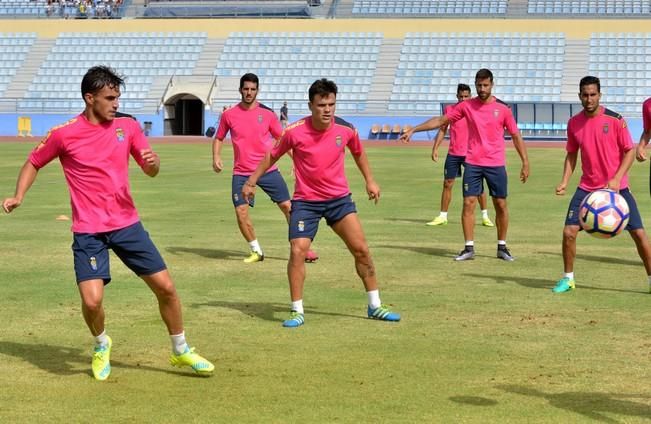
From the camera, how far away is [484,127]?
1468 cm

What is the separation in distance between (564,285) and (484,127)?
3366 millimetres

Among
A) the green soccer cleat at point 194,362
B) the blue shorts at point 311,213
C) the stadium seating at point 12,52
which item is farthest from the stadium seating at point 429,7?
the green soccer cleat at point 194,362

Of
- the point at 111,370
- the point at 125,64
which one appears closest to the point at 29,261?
the point at 111,370

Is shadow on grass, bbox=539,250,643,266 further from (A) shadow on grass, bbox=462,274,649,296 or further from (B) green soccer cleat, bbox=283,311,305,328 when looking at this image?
(B) green soccer cleat, bbox=283,311,305,328

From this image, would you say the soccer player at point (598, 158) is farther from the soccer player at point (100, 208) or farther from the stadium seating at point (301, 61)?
the stadium seating at point (301, 61)

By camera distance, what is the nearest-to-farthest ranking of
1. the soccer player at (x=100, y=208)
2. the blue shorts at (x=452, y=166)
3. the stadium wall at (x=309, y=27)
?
the soccer player at (x=100, y=208) → the blue shorts at (x=452, y=166) → the stadium wall at (x=309, y=27)

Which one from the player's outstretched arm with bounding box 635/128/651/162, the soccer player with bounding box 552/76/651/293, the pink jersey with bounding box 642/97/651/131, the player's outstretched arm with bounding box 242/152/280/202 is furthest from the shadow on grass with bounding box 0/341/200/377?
the player's outstretched arm with bounding box 635/128/651/162

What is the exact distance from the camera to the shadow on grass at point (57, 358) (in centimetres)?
832

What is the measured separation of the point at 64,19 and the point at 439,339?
60731mm

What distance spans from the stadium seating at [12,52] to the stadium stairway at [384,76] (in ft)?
67.1

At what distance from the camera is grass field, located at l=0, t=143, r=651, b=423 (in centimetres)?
720

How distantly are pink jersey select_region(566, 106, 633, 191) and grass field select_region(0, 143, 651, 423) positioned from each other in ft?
4.00

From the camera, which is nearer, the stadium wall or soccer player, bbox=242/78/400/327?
soccer player, bbox=242/78/400/327

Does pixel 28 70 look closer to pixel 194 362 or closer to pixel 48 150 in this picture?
pixel 48 150
